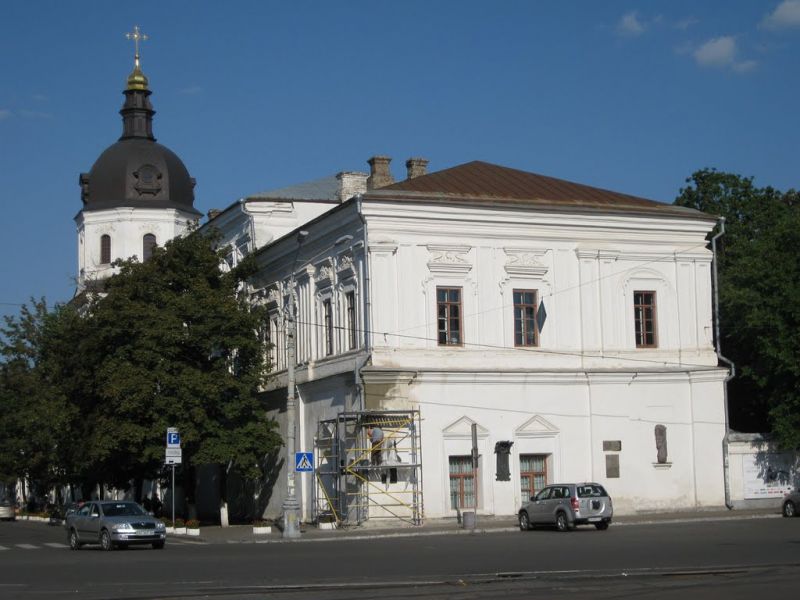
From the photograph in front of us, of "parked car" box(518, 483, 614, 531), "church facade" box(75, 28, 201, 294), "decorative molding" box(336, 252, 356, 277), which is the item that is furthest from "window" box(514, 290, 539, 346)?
"church facade" box(75, 28, 201, 294)

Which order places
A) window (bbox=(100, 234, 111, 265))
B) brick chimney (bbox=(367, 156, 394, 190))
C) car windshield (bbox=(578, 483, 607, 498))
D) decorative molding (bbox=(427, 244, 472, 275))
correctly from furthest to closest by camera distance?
window (bbox=(100, 234, 111, 265))
brick chimney (bbox=(367, 156, 394, 190))
decorative molding (bbox=(427, 244, 472, 275))
car windshield (bbox=(578, 483, 607, 498))

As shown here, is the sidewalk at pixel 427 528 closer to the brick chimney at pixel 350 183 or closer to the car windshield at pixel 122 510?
the car windshield at pixel 122 510

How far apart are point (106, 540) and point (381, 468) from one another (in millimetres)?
10768

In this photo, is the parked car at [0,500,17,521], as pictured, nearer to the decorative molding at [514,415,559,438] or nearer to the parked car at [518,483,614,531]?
the decorative molding at [514,415,559,438]

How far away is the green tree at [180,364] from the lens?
144 feet

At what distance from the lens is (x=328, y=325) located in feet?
149

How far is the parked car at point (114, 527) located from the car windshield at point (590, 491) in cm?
1187

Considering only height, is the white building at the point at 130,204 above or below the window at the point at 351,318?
above

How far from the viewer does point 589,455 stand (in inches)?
1721

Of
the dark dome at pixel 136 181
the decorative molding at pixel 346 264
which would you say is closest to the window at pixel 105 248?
the dark dome at pixel 136 181

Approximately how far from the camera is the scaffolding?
40.3 meters

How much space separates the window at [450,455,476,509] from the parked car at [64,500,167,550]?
39.4ft

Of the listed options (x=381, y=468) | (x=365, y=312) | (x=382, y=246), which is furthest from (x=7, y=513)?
(x=382, y=246)

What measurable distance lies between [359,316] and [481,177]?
8.02 metres
